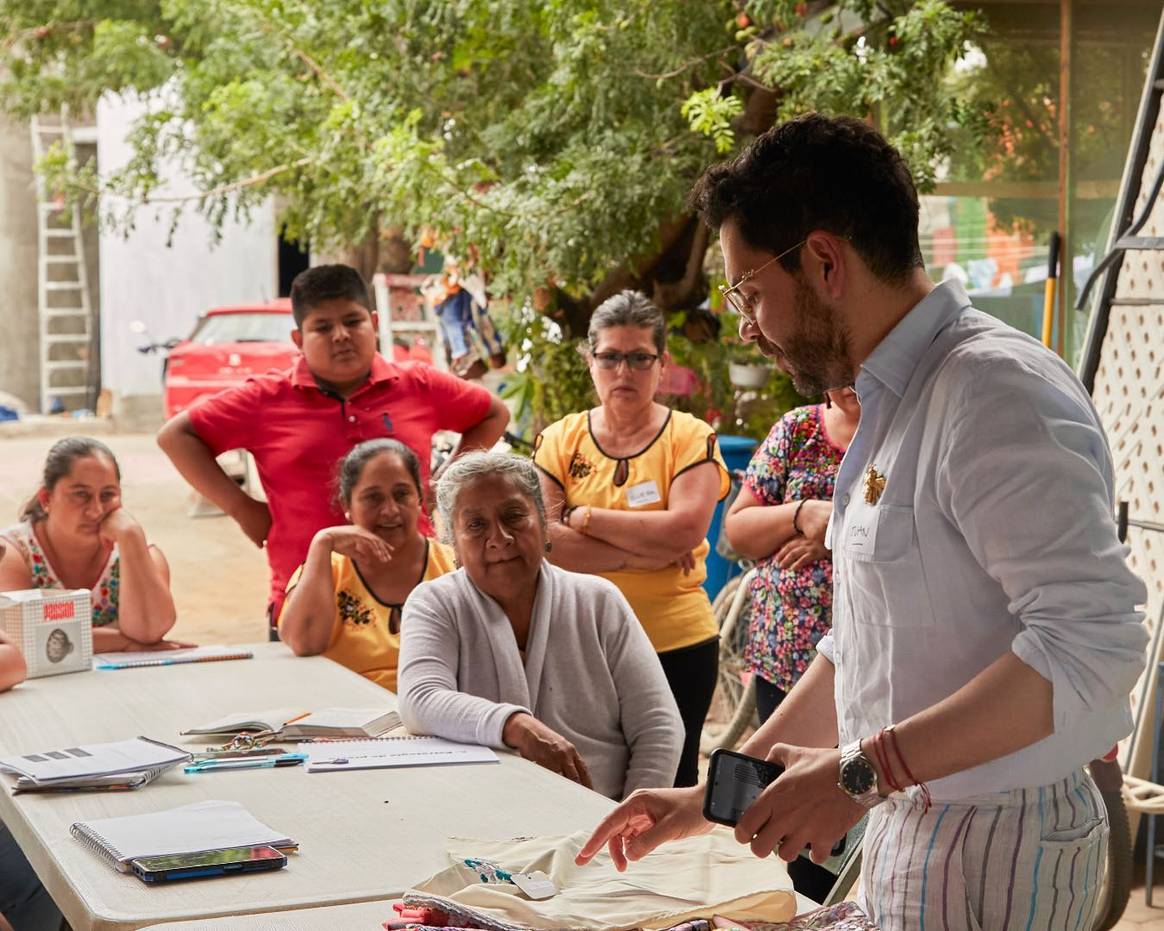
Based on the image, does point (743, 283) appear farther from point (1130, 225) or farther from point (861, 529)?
point (1130, 225)

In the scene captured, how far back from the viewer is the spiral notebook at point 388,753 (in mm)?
2824

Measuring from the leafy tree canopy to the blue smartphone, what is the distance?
411 cm

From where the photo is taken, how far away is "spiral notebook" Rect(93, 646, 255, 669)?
3877mm

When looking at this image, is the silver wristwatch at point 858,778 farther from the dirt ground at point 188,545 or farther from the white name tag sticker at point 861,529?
the dirt ground at point 188,545

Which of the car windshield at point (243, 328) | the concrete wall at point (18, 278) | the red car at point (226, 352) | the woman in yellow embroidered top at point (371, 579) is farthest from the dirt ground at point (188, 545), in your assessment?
the concrete wall at point (18, 278)

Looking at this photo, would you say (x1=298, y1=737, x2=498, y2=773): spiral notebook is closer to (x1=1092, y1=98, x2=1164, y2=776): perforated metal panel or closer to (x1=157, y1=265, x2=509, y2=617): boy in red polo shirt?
(x1=157, y1=265, x2=509, y2=617): boy in red polo shirt

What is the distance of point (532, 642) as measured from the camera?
323cm

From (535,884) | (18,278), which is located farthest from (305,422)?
(18,278)

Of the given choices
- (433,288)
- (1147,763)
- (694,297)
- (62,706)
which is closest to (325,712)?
(62,706)

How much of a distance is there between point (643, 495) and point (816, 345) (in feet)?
7.82

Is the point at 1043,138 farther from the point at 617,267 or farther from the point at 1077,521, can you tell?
the point at 1077,521

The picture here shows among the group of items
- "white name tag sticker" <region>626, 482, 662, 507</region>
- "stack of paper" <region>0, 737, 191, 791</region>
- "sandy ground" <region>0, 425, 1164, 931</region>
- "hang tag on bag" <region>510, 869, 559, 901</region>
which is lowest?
"sandy ground" <region>0, 425, 1164, 931</region>

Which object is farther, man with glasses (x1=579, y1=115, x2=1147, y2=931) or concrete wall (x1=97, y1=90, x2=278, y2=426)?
concrete wall (x1=97, y1=90, x2=278, y2=426)

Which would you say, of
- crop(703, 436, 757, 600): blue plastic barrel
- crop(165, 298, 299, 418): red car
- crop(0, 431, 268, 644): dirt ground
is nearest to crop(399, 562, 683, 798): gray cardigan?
crop(703, 436, 757, 600): blue plastic barrel
